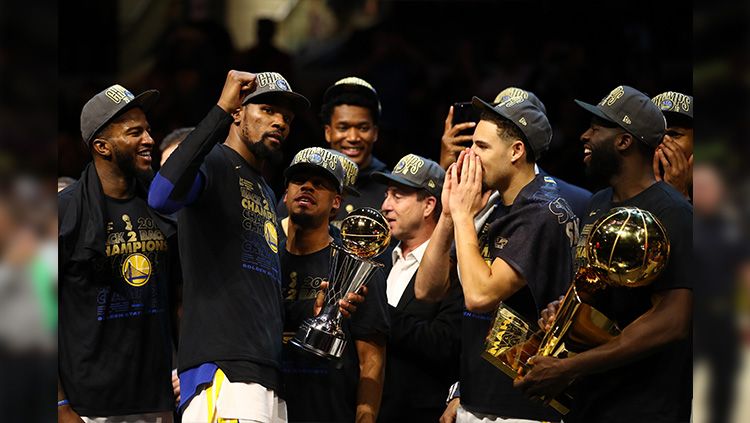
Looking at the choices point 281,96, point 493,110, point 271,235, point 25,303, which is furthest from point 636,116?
point 25,303

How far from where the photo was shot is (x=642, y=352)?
3.88 m

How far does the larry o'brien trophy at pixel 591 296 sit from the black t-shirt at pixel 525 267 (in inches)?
7.0

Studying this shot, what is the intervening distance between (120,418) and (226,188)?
1210mm

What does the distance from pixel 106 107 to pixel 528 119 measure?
191cm

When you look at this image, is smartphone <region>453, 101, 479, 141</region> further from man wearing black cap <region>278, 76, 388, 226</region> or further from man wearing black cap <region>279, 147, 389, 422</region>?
man wearing black cap <region>279, 147, 389, 422</region>

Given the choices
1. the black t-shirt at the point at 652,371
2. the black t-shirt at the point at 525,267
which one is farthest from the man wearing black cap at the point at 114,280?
the black t-shirt at the point at 652,371

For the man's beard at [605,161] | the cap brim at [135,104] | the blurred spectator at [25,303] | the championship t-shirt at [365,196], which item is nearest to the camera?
the blurred spectator at [25,303]

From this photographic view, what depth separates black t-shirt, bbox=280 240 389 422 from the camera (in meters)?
4.79

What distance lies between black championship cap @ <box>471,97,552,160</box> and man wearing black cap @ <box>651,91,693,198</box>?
2.32 ft

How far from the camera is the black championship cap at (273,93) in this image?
14.5ft

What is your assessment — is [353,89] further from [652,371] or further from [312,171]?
[652,371]

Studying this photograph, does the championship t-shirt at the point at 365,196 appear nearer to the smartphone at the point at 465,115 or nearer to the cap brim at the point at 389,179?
the cap brim at the point at 389,179

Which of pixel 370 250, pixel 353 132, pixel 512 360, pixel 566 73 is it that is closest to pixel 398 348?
pixel 370 250

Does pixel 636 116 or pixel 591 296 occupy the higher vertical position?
pixel 636 116
